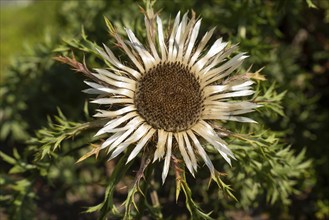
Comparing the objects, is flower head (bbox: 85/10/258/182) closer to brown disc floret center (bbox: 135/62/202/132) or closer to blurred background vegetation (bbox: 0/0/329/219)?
brown disc floret center (bbox: 135/62/202/132)

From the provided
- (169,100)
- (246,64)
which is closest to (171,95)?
(169,100)

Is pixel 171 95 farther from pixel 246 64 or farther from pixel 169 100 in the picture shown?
pixel 246 64

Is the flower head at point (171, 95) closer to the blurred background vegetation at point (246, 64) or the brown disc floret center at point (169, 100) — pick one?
the brown disc floret center at point (169, 100)

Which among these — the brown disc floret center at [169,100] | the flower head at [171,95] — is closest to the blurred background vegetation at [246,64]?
the flower head at [171,95]

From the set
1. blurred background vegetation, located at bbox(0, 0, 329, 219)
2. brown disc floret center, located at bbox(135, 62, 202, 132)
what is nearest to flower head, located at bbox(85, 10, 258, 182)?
brown disc floret center, located at bbox(135, 62, 202, 132)

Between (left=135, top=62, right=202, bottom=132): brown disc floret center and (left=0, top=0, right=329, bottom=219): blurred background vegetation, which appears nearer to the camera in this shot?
(left=135, top=62, right=202, bottom=132): brown disc floret center

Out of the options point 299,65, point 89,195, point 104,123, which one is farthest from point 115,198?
point 299,65
